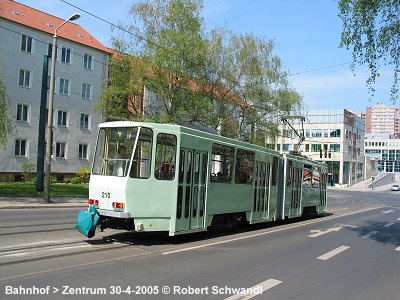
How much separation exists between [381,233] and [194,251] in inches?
397

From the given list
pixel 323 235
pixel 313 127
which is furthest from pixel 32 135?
pixel 313 127

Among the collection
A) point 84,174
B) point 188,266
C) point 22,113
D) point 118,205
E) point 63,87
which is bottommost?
point 188,266

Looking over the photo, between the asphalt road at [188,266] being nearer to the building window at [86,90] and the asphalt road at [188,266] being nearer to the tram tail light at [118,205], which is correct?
the tram tail light at [118,205]

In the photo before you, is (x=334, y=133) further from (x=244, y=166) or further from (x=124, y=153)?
(x=124, y=153)

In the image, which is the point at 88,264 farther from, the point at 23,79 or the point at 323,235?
the point at 23,79

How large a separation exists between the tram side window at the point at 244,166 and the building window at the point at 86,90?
113 ft

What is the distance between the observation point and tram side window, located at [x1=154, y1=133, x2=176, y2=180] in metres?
10.5

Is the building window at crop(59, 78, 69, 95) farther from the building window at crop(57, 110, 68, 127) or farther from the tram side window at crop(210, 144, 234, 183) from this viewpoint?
the tram side window at crop(210, 144, 234, 183)

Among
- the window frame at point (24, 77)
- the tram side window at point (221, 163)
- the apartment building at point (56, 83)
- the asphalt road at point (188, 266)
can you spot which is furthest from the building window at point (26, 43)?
the tram side window at point (221, 163)

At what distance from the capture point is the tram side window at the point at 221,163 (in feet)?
40.4

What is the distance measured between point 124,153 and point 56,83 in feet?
115

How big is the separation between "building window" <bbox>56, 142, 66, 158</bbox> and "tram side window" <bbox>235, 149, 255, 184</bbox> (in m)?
32.8

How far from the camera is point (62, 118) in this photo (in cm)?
4381

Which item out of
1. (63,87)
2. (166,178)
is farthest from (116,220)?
(63,87)
